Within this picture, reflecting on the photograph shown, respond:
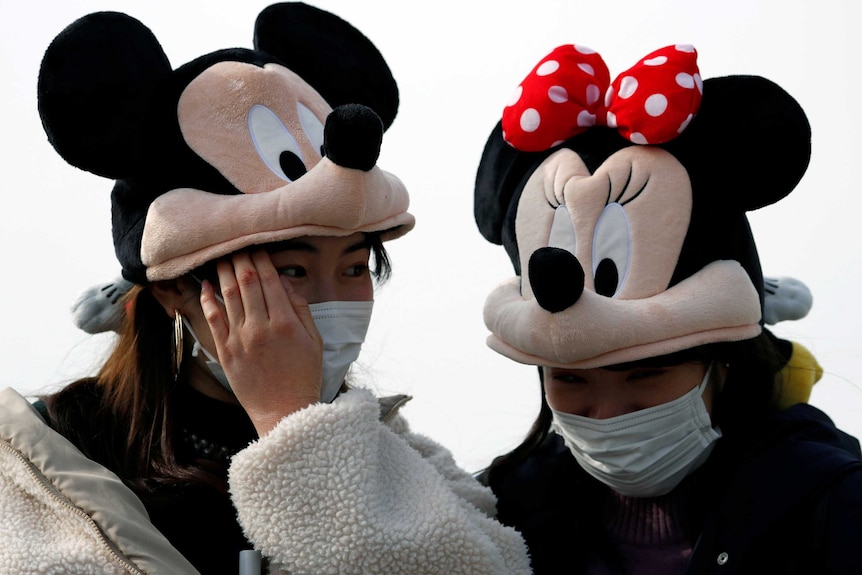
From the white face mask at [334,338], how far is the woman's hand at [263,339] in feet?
0.20

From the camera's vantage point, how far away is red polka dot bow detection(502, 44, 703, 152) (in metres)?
2.63

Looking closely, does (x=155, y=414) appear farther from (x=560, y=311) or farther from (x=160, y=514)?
(x=560, y=311)

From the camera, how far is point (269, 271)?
2494 mm

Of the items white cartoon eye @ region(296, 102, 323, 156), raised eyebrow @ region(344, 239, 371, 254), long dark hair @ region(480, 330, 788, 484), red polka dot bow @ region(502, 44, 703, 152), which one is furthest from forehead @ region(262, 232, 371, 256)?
long dark hair @ region(480, 330, 788, 484)

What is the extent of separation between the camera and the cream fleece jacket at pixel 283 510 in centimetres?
217

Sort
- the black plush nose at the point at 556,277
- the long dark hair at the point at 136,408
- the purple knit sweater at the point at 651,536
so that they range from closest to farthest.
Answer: the black plush nose at the point at 556,277 < the long dark hair at the point at 136,408 < the purple knit sweater at the point at 651,536

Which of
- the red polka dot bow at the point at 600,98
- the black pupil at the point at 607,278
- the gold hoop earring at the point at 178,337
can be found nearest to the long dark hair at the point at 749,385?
the black pupil at the point at 607,278

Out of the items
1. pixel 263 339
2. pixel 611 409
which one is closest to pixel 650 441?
pixel 611 409

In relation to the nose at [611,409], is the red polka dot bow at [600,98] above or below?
above

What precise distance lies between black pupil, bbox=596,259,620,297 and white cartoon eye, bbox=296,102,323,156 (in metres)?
0.76

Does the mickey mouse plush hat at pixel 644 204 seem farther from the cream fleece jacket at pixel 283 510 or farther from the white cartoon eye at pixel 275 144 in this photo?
the white cartoon eye at pixel 275 144

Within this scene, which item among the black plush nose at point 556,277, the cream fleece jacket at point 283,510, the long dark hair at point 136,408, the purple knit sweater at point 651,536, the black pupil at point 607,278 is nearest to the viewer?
the cream fleece jacket at point 283,510

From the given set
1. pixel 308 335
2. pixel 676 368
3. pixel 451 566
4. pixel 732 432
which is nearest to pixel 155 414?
pixel 308 335

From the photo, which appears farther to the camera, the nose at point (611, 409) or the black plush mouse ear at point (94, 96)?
the nose at point (611, 409)
